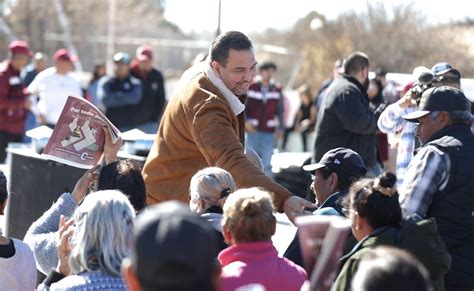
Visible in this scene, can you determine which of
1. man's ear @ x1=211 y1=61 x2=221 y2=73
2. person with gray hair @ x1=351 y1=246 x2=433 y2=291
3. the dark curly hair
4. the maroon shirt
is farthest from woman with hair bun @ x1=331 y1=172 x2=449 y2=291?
the maroon shirt

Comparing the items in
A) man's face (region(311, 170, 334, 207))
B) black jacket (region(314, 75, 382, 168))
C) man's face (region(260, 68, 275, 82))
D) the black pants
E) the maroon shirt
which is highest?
man's face (region(311, 170, 334, 207))

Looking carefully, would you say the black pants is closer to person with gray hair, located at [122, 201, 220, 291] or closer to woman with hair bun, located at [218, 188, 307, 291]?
woman with hair bun, located at [218, 188, 307, 291]

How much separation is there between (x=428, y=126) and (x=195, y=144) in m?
1.41

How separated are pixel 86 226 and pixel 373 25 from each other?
904 inches

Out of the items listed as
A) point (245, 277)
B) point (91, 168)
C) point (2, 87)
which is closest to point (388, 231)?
point (245, 277)

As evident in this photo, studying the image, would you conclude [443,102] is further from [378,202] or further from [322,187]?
[378,202]

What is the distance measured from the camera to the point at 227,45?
6211 mm

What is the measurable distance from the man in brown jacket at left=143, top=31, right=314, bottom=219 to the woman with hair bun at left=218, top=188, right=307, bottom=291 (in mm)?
1250

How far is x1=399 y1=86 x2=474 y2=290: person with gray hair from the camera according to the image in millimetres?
5676

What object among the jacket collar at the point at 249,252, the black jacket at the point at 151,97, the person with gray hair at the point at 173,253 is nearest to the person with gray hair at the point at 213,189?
the jacket collar at the point at 249,252

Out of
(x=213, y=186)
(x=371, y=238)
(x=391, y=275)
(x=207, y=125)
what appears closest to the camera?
(x=391, y=275)

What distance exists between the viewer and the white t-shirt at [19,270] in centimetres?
521

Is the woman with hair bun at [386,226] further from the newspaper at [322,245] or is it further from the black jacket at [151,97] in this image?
the black jacket at [151,97]

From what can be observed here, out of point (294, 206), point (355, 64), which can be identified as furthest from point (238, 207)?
point (355, 64)
